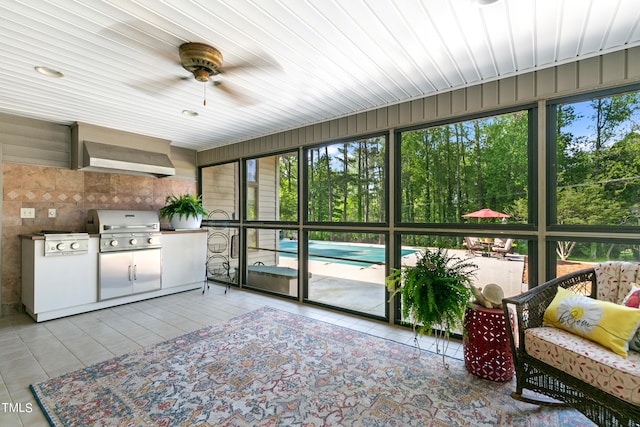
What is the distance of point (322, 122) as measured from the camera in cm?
403

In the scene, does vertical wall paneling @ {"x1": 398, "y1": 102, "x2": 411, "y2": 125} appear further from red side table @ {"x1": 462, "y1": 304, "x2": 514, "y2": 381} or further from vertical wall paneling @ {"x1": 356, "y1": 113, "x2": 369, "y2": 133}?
red side table @ {"x1": 462, "y1": 304, "x2": 514, "y2": 381}

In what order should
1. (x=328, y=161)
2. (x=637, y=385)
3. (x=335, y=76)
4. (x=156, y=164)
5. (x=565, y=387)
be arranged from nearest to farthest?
(x=637, y=385), (x=565, y=387), (x=335, y=76), (x=328, y=161), (x=156, y=164)

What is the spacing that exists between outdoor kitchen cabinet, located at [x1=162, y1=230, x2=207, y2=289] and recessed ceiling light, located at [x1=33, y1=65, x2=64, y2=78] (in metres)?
2.40

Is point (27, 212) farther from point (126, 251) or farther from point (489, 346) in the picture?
point (489, 346)

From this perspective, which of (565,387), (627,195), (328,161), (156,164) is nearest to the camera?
(565,387)

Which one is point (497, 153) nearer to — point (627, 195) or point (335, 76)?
point (627, 195)

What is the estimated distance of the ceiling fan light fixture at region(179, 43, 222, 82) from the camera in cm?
217

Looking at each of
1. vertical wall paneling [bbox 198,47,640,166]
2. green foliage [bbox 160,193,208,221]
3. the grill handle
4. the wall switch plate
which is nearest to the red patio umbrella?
vertical wall paneling [bbox 198,47,640,166]

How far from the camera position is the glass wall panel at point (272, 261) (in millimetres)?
4605

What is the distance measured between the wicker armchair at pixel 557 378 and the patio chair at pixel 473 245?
0.76 metres

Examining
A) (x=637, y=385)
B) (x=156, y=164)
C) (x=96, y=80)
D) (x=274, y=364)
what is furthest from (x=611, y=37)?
(x=156, y=164)

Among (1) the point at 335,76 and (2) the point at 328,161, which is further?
(2) the point at 328,161

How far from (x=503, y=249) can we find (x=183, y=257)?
172 inches

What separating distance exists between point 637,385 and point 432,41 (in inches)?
91.2
